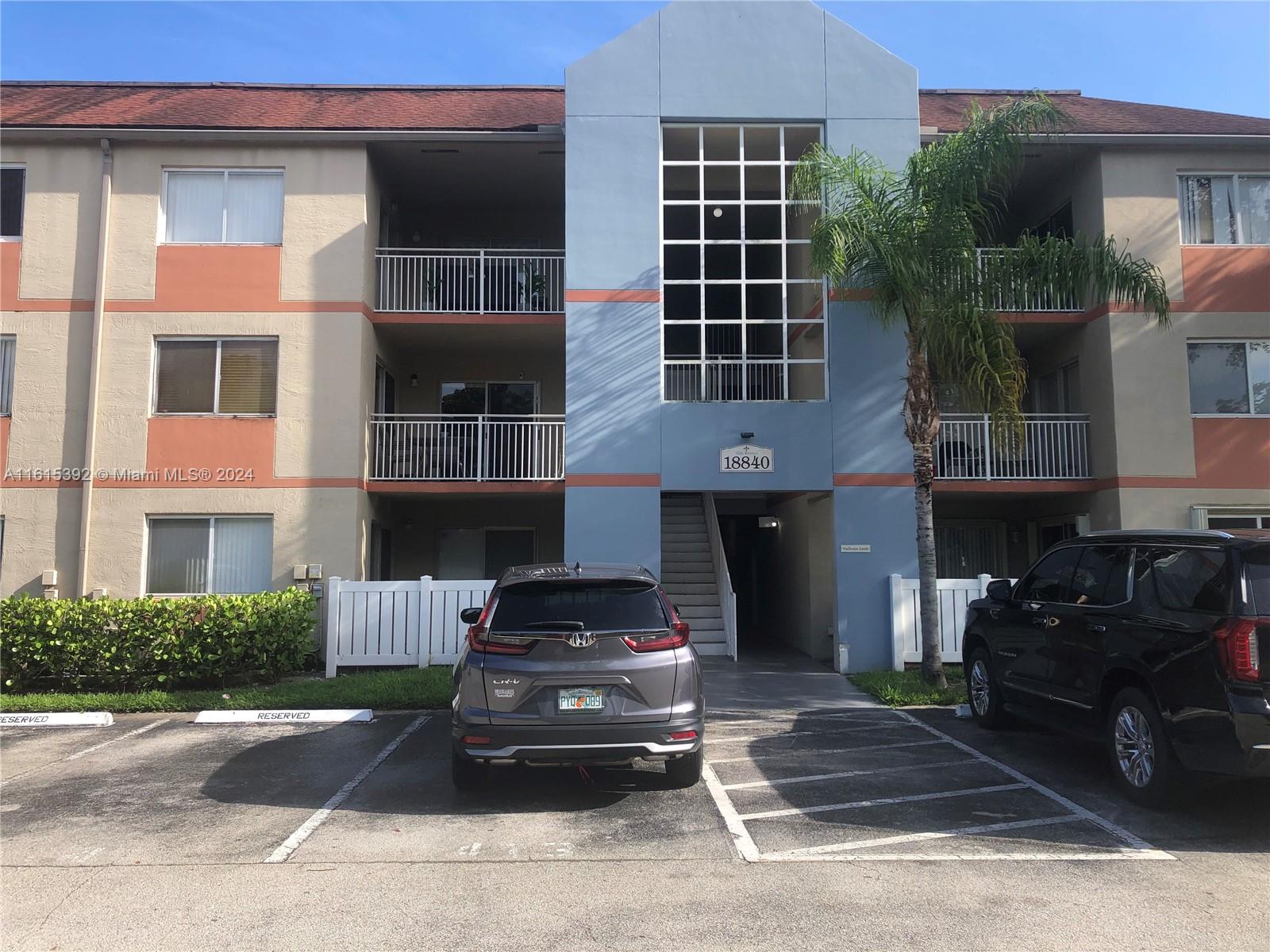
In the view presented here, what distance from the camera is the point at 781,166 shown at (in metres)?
14.4

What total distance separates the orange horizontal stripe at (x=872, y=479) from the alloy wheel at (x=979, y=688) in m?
4.66

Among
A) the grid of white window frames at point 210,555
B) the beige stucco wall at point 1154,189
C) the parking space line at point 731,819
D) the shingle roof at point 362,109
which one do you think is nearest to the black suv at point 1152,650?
the parking space line at point 731,819

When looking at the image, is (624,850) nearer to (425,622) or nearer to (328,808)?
(328,808)

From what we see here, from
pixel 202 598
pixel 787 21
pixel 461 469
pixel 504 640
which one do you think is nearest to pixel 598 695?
pixel 504 640

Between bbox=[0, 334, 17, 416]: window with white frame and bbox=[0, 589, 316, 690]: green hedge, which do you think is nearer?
bbox=[0, 589, 316, 690]: green hedge

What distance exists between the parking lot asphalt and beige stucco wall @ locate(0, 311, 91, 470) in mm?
6791

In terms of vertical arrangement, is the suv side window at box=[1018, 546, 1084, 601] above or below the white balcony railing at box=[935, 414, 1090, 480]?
below

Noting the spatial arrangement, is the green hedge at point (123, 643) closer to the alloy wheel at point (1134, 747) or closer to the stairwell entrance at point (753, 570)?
the stairwell entrance at point (753, 570)

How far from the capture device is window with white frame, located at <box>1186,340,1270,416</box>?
14438mm

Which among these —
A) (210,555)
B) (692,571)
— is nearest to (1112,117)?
(692,571)

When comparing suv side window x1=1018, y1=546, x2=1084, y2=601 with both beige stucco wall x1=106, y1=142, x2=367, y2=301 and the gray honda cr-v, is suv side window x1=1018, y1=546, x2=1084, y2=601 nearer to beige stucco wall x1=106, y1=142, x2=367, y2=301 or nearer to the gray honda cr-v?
the gray honda cr-v

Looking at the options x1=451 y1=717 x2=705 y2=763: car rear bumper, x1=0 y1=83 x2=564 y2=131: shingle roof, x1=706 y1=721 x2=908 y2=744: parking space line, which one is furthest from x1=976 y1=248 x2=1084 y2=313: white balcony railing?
x1=451 y1=717 x2=705 y2=763: car rear bumper

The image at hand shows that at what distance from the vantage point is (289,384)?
567 inches

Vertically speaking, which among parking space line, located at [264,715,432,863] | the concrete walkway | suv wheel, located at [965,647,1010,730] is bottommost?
parking space line, located at [264,715,432,863]
